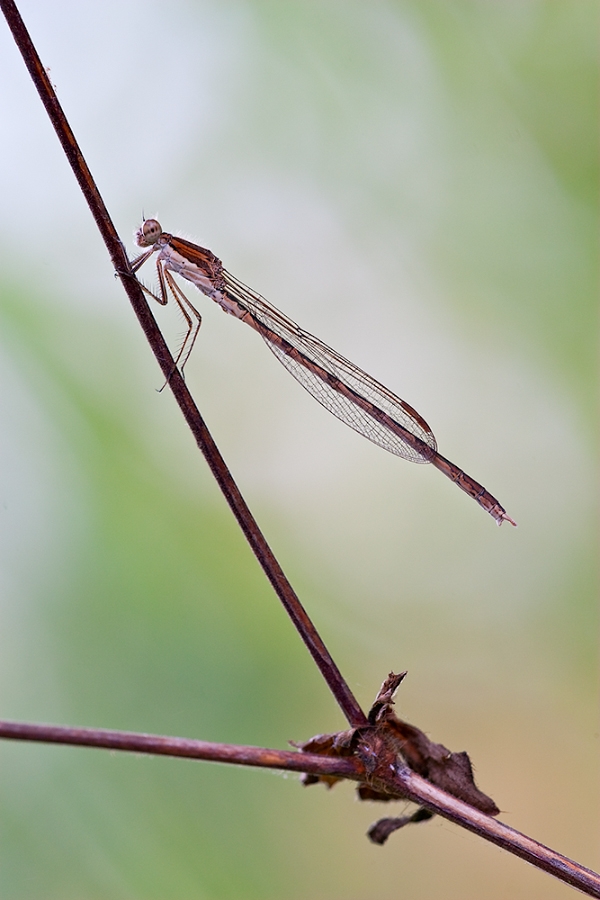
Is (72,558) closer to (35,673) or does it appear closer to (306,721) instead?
(35,673)

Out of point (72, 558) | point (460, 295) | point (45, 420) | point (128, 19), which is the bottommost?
point (72, 558)

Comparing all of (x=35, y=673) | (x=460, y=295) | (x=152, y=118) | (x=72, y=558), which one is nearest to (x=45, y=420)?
(x=72, y=558)

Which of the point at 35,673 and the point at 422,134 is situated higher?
the point at 422,134

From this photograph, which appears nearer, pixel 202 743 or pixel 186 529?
pixel 202 743

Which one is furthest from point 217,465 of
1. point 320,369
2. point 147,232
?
point 320,369

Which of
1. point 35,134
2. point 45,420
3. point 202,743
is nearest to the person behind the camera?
point 202,743

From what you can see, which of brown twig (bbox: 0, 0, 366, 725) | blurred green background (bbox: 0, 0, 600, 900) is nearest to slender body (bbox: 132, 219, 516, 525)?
blurred green background (bbox: 0, 0, 600, 900)

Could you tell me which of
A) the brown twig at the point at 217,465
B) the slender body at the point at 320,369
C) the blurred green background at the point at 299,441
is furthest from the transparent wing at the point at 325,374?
the brown twig at the point at 217,465

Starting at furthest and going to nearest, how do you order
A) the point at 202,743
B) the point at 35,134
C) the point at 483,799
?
the point at 35,134 → the point at 483,799 → the point at 202,743
